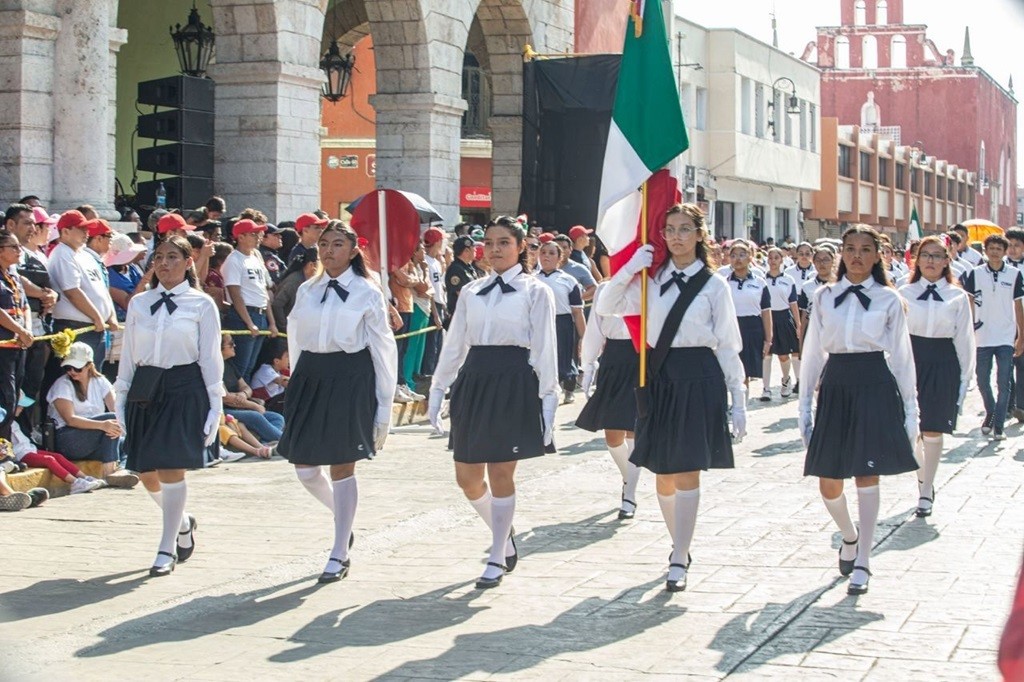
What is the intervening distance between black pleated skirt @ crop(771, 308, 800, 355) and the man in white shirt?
734cm

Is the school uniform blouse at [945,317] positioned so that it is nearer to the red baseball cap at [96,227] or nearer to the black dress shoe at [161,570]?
the black dress shoe at [161,570]

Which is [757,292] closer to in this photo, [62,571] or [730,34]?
[62,571]

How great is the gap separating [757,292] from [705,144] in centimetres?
2994

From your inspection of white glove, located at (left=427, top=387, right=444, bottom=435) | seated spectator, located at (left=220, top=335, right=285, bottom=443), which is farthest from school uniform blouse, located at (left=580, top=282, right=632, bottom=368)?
seated spectator, located at (left=220, top=335, right=285, bottom=443)

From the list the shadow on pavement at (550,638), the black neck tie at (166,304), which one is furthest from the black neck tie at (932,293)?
the black neck tie at (166,304)

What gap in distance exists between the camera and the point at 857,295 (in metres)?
7.61

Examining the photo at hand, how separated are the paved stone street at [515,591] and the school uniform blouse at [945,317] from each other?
927mm

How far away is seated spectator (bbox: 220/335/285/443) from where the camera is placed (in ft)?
40.6

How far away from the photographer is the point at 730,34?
46188mm

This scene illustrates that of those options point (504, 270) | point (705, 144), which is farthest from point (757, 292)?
point (705, 144)

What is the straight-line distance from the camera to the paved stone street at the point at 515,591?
19.8 ft

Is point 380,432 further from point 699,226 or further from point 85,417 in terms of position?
point 85,417

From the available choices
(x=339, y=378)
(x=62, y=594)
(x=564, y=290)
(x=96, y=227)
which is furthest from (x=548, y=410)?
(x=564, y=290)

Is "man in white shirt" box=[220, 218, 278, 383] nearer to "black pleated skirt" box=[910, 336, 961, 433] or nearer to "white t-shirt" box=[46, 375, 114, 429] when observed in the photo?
"white t-shirt" box=[46, 375, 114, 429]
